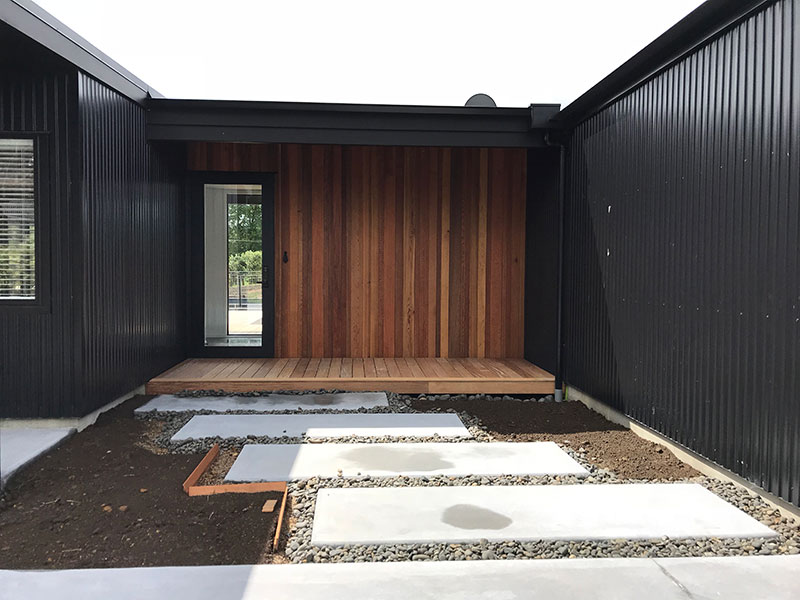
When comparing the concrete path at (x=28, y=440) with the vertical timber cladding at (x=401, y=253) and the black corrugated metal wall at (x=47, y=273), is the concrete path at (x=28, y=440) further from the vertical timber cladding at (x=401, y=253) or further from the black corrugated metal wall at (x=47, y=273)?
the vertical timber cladding at (x=401, y=253)

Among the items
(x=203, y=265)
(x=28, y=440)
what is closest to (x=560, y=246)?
(x=203, y=265)

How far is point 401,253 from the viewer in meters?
7.20

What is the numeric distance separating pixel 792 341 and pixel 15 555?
3.35 meters

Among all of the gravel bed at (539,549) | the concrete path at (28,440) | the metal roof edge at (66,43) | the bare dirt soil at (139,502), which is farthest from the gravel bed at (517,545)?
the metal roof edge at (66,43)

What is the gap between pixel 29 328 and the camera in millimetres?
4336

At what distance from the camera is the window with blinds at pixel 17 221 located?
429 centimetres

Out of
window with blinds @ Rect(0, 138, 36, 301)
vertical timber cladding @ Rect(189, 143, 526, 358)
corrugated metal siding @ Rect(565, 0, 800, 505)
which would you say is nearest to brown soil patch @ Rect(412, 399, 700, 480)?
corrugated metal siding @ Rect(565, 0, 800, 505)

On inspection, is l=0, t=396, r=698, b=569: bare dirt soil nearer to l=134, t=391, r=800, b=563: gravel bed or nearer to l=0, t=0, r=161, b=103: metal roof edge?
l=134, t=391, r=800, b=563: gravel bed

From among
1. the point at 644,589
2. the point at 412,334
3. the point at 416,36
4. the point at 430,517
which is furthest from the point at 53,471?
the point at 416,36

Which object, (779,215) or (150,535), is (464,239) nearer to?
(779,215)

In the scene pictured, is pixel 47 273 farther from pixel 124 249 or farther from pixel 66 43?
pixel 66 43

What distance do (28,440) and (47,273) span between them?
3.66 ft

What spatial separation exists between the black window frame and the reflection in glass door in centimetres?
265

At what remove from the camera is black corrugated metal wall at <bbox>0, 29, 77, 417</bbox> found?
425 cm
